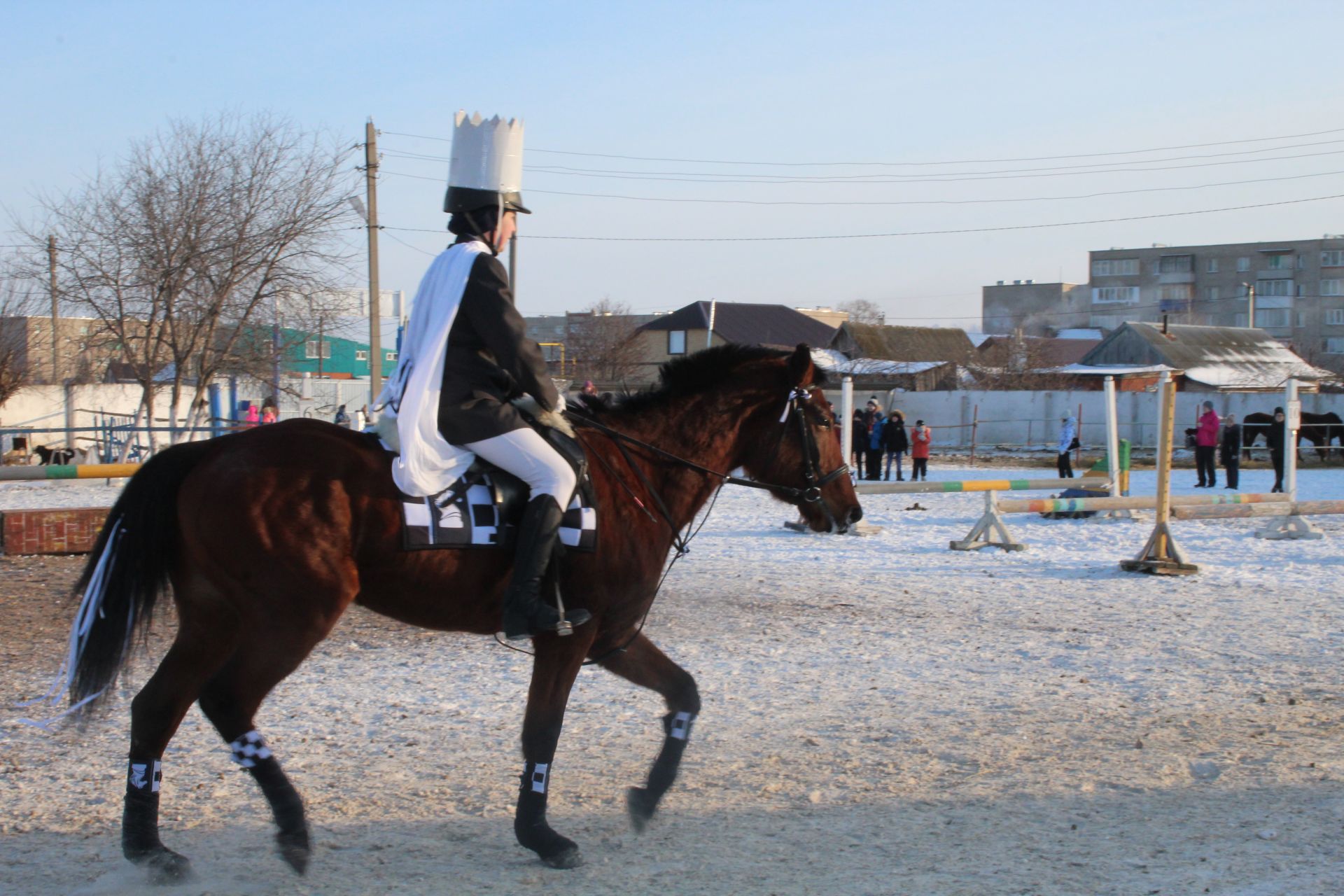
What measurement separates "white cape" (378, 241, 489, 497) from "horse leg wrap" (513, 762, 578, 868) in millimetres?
1210

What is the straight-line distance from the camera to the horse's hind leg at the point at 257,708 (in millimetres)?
4086

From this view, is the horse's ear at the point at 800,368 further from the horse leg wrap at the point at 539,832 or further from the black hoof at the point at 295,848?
the black hoof at the point at 295,848

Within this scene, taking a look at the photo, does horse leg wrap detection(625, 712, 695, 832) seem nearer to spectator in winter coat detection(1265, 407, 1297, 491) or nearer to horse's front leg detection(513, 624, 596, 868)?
horse's front leg detection(513, 624, 596, 868)

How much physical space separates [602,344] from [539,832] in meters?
60.4

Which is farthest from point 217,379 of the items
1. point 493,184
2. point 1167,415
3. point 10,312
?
point 493,184

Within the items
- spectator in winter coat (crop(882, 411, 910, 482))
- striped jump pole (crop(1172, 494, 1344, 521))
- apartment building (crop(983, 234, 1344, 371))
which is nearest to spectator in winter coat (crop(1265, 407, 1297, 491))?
spectator in winter coat (crop(882, 411, 910, 482))

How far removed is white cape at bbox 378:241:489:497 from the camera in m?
4.25

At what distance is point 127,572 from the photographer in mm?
4250

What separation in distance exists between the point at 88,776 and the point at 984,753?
13.8 feet

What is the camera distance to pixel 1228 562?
12.7m

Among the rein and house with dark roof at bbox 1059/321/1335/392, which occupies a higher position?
house with dark roof at bbox 1059/321/1335/392

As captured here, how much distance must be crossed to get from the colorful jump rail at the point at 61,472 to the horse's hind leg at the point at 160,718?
5058 millimetres

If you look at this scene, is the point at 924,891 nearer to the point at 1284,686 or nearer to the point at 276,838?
the point at 276,838

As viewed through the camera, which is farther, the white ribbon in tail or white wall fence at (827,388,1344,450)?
white wall fence at (827,388,1344,450)
